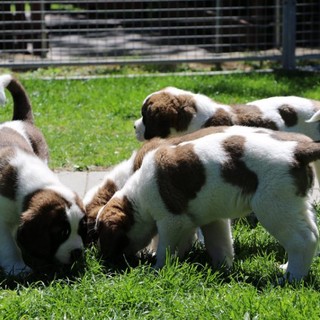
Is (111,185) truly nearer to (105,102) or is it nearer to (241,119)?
(241,119)

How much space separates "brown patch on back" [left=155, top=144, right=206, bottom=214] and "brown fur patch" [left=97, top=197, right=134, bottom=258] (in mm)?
351

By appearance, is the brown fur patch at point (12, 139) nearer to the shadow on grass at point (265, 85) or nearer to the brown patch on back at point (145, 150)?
the brown patch on back at point (145, 150)

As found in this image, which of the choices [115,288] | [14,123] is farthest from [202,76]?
[115,288]

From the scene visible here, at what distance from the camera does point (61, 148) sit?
905cm

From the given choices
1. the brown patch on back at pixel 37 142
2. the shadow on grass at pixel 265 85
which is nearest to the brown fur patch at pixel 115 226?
the brown patch on back at pixel 37 142

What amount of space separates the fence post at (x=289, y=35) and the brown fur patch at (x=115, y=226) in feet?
25.6

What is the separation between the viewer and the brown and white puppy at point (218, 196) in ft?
17.4

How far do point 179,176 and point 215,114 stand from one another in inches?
58.9

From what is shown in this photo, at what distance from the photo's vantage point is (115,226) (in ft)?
18.9

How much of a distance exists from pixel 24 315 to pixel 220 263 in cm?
151

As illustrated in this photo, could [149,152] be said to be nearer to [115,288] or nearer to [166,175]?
[166,175]

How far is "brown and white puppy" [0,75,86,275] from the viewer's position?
5395mm

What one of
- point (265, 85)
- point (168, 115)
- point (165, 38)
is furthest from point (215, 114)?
point (165, 38)

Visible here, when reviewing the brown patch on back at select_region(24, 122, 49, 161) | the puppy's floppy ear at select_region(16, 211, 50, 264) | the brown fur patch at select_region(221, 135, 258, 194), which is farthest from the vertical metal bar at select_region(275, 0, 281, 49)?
the puppy's floppy ear at select_region(16, 211, 50, 264)
